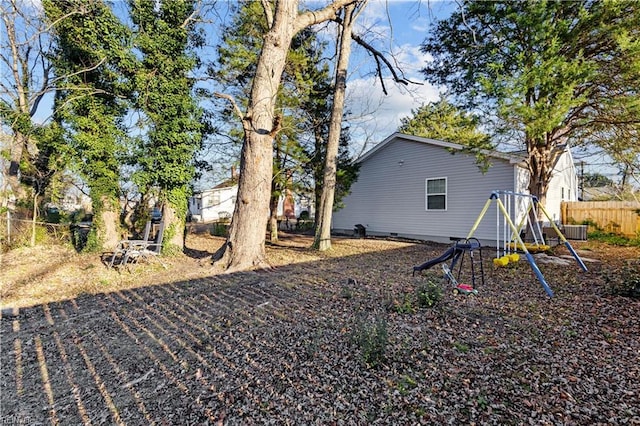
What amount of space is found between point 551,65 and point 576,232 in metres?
8.56

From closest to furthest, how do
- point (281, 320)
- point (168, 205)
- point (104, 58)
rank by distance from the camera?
1. point (281, 320)
2. point (104, 58)
3. point (168, 205)

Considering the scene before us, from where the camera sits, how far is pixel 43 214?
10922 mm

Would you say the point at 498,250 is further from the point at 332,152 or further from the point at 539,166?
the point at 332,152

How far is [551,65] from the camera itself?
721 cm

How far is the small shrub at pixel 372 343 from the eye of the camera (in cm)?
287

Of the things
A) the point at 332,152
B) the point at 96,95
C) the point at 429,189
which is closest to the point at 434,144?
the point at 429,189

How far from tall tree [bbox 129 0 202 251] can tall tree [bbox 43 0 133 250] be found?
1.95ft

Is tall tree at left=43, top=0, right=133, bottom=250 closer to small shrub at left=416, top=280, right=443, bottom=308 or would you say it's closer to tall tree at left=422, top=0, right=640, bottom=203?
small shrub at left=416, top=280, right=443, bottom=308

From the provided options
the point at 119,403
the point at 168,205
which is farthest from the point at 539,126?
the point at 168,205

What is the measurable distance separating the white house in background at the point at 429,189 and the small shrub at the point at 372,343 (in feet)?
30.2

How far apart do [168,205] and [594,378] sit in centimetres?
929

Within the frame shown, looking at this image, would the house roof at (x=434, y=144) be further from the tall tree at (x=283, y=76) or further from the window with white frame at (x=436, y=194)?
the tall tree at (x=283, y=76)

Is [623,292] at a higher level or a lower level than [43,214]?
lower

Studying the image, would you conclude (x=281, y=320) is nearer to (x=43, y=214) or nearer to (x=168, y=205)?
(x=168, y=205)
